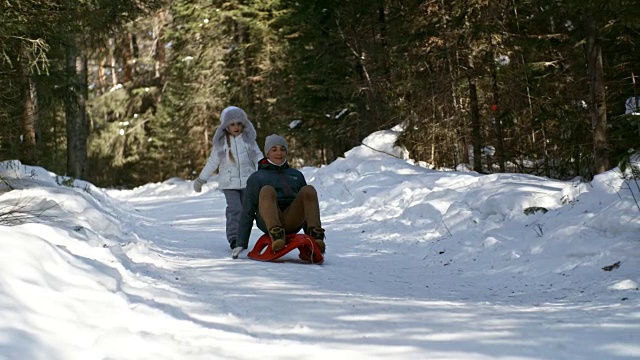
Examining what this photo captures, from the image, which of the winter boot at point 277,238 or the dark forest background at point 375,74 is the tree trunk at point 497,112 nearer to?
the dark forest background at point 375,74

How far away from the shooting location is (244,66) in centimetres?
2508

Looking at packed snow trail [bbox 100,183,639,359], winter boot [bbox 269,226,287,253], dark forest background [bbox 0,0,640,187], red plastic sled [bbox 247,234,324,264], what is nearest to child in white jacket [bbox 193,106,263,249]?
red plastic sled [bbox 247,234,324,264]

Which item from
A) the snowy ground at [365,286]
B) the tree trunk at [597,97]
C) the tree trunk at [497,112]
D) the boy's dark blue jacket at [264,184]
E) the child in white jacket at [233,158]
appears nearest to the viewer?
the snowy ground at [365,286]

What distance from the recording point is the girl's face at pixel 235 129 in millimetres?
8125

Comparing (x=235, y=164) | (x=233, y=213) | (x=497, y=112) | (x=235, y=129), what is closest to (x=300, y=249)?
(x=233, y=213)

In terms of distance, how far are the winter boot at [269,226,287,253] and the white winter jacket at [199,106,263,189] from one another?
5.73 ft

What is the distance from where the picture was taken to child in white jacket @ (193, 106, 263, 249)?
26.4ft

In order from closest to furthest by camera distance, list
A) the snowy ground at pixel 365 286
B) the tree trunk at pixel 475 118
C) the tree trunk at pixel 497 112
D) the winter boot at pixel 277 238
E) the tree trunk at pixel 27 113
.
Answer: the snowy ground at pixel 365 286, the winter boot at pixel 277 238, the tree trunk at pixel 27 113, the tree trunk at pixel 497 112, the tree trunk at pixel 475 118

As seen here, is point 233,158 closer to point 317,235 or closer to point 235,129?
point 235,129

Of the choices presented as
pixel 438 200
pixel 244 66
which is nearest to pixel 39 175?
pixel 438 200

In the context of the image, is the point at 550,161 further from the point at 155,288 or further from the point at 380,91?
the point at 155,288

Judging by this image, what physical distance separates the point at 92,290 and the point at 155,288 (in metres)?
0.77

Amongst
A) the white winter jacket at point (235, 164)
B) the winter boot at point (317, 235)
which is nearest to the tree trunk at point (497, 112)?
the white winter jacket at point (235, 164)

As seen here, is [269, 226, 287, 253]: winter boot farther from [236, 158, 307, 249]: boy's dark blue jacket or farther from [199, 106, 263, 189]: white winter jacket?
[199, 106, 263, 189]: white winter jacket
